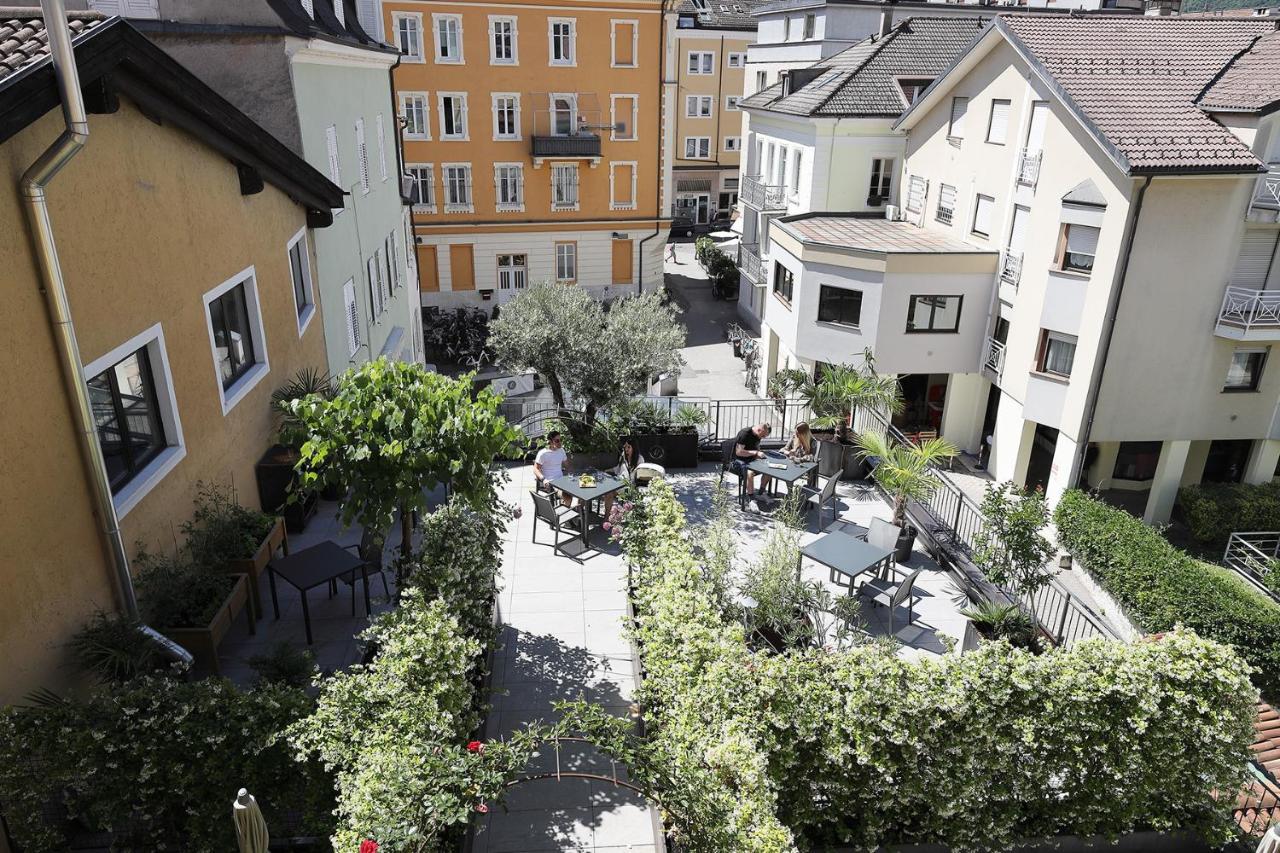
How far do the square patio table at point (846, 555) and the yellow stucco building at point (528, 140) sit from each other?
24.4m

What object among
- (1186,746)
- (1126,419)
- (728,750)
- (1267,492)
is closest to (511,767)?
(728,750)

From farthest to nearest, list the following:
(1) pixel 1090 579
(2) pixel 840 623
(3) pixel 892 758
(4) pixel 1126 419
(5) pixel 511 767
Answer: (4) pixel 1126 419 < (1) pixel 1090 579 < (2) pixel 840 623 < (3) pixel 892 758 < (5) pixel 511 767

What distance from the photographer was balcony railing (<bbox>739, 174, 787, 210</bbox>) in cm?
3195

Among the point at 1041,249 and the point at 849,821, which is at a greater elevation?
the point at 1041,249

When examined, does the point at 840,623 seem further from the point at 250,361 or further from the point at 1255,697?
the point at 250,361

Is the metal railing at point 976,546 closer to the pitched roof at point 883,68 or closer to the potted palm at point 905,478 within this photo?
the potted palm at point 905,478

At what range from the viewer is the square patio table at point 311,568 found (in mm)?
8945

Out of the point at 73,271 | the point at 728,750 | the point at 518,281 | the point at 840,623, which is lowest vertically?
the point at 518,281

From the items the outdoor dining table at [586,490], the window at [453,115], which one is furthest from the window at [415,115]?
the outdoor dining table at [586,490]

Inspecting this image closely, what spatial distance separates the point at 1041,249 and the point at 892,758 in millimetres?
16220

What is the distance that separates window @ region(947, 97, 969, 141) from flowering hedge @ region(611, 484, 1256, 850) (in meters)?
19.6

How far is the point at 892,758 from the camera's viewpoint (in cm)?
725

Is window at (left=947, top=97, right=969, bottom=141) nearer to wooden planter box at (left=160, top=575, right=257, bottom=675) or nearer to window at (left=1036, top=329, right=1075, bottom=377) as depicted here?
window at (left=1036, top=329, right=1075, bottom=377)

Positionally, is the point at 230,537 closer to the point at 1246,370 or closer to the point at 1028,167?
the point at 1028,167
